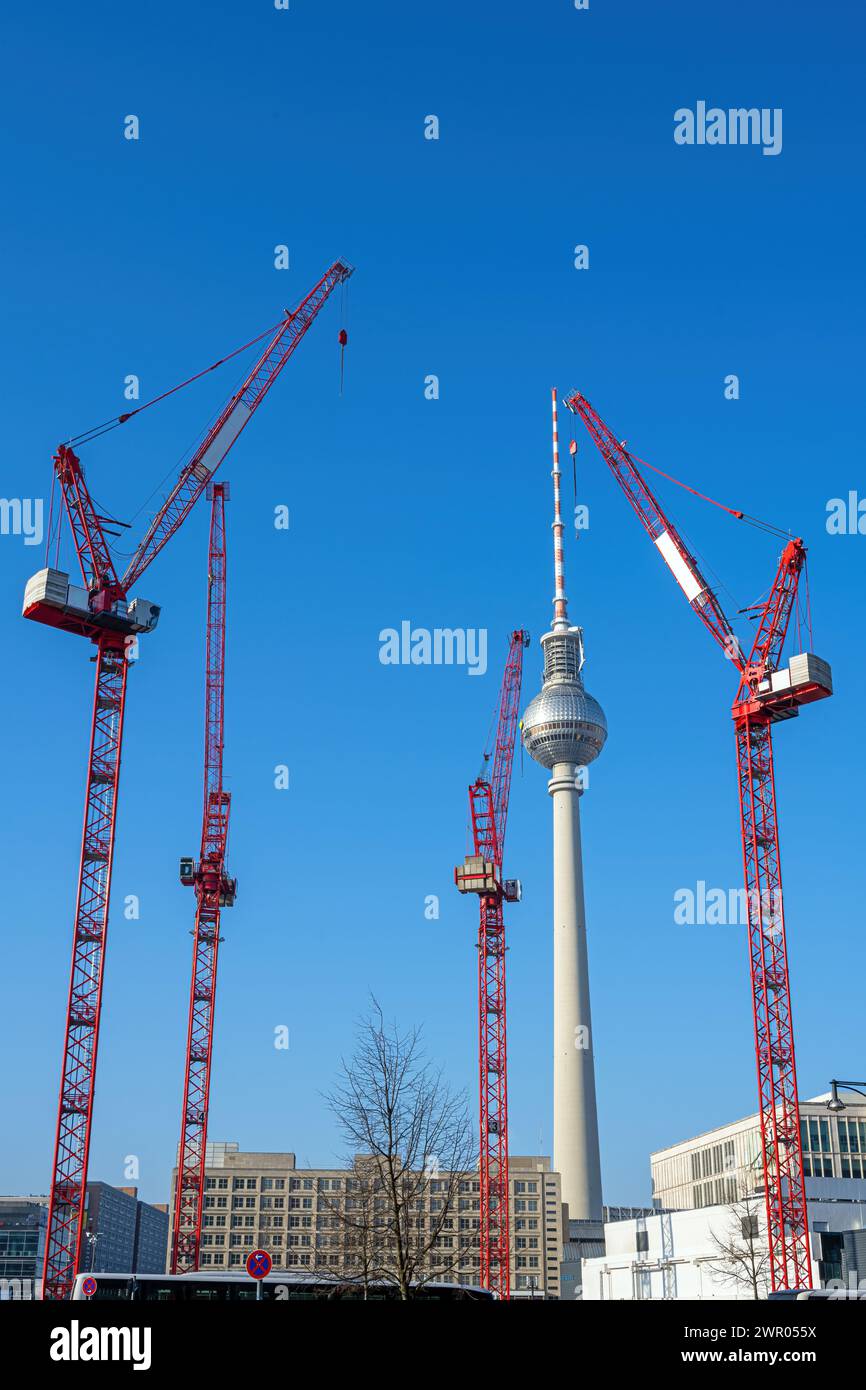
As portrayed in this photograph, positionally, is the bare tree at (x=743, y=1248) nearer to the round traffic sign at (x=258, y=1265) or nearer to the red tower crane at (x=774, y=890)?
the red tower crane at (x=774, y=890)

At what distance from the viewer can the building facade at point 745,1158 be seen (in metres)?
138

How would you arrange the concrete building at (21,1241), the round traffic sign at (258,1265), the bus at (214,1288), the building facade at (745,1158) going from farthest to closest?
the concrete building at (21,1241) → the building facade at (745,1158) → the bus at (214,1288) → the round traffic sign at (258,1265)

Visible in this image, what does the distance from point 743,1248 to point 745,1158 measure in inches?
1986

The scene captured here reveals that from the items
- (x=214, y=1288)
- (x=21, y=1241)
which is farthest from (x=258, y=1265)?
(x=21, y=1241)

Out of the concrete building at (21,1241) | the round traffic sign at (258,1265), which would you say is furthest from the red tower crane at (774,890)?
the concrete building at (21,1241)

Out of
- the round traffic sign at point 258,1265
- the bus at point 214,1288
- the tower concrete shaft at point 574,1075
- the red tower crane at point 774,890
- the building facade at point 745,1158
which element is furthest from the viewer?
the tower concrete shaft at point 574,1075

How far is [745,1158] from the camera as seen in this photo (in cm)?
15400

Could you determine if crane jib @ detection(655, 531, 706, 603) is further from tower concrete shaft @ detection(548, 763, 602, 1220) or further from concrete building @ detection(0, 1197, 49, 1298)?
concrete building @ detection(0, 1197, 49, 1298)

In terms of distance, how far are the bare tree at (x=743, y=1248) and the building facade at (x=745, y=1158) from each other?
12.5ft

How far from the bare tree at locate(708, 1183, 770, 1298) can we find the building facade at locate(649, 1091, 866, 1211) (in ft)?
12.5

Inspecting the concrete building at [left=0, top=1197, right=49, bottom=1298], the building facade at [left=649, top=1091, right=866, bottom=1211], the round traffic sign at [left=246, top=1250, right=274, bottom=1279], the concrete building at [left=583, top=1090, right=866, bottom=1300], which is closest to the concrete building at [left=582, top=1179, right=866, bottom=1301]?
the concrete building at [left=583, top=1090, right=866, bottom=1300]

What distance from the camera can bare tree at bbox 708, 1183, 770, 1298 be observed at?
9275cm
